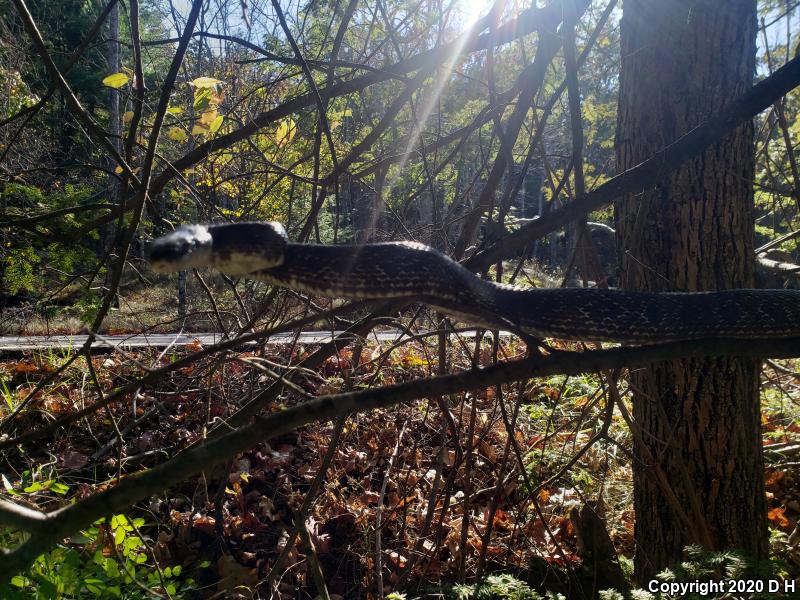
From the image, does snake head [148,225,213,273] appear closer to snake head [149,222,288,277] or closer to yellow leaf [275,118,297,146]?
snake head [149,222,288,277]

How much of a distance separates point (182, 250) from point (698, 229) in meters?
3.13

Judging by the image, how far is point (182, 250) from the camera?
1873mm

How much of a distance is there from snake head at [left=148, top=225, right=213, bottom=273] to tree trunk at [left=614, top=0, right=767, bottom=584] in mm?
2541

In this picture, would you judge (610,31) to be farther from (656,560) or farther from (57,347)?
(57,347)

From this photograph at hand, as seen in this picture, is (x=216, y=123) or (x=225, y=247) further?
(x=216, y=123)

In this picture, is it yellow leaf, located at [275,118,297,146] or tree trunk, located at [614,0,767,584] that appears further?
yellow leaf, located at [275,118,297,146]

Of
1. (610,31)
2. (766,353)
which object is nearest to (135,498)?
(766,353)

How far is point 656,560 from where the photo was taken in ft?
12.3

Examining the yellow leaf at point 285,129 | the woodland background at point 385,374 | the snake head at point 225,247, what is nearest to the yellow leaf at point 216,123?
the woodland background at point 385,374

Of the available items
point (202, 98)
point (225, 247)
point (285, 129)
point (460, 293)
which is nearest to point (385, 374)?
point (285, 129)

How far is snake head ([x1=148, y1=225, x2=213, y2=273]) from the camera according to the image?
182 centimetres

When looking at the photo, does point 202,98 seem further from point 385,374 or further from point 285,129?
point 385,374

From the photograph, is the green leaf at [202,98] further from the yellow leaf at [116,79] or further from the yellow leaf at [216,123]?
the yellow leaf at [116,79]

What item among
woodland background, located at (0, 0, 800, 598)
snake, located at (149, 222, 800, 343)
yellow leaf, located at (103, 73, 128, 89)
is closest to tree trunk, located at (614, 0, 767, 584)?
woodland background, located at (0, 0, 800, 598)
